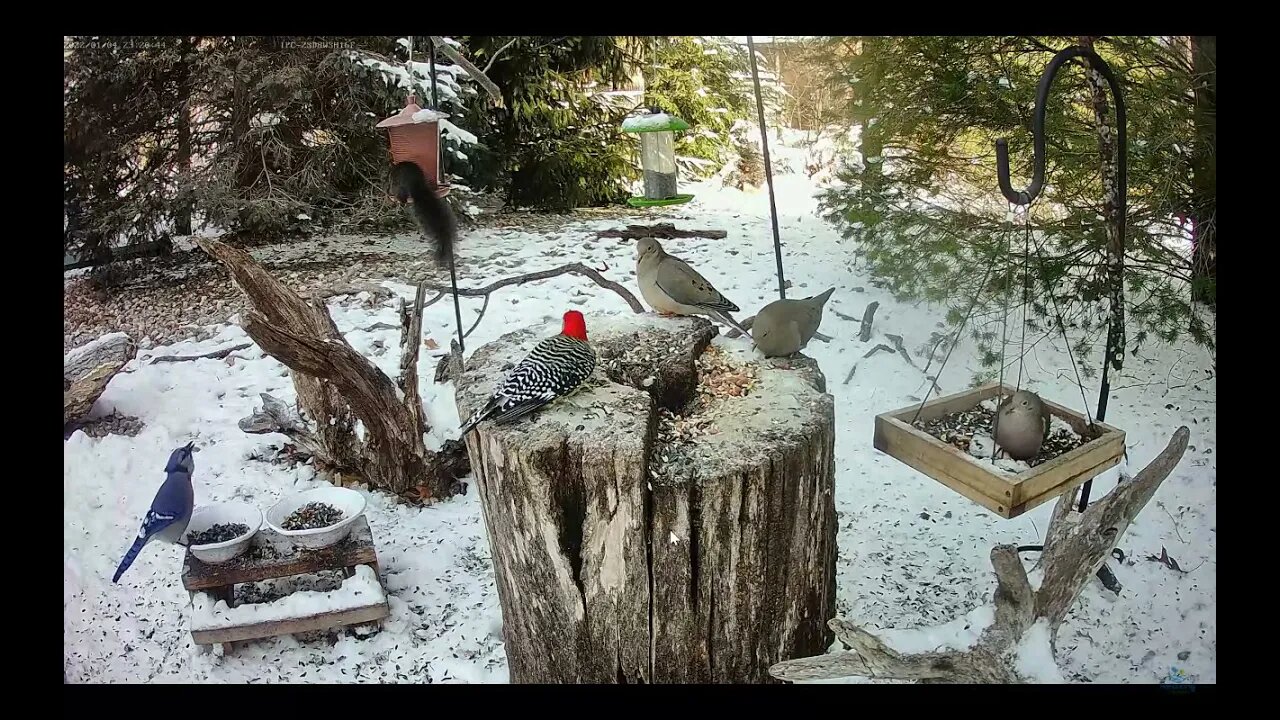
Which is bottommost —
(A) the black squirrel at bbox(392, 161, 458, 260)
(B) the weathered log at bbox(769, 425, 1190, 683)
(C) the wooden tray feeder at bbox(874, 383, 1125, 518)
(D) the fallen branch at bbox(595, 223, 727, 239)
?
(B) the weathered log at bbox(769, 425, 1190, 683)

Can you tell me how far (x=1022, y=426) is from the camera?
149cm

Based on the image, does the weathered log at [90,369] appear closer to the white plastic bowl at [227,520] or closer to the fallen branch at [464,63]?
the white plastic bowl at [227,520]

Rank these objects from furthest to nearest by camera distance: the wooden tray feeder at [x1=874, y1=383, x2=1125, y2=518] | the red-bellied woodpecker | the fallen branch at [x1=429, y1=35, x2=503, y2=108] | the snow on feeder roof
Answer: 1. the fallen branch at [x1=429, y1=35, x2=503, y2=108]
2. the snow on feeder roof
3. the red-bellied woodpecker
4. the wooden tray feeder at [x1=874, y1=383, x2=1125, y2=518]

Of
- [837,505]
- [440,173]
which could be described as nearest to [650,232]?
[440,173]

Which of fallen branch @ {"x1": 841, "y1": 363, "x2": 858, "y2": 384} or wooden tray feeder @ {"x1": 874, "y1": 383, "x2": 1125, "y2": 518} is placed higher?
fallen branch @ {"x1": 841, "y1": 363, "x2": 858, "y2": 384}

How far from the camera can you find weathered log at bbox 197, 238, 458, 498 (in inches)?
69.9

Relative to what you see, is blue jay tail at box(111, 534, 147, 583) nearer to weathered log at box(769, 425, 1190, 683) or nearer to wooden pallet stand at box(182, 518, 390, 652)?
wooden pallet stand at box(182, 518, 390, 652)

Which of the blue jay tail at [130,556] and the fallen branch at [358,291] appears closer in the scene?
the blue jay tail at [130,556]

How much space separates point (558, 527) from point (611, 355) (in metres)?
0.37

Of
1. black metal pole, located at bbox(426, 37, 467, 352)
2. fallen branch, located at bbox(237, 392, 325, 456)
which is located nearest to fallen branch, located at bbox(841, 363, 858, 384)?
black metal pole, located at bbox(426, 37, 467, 352)

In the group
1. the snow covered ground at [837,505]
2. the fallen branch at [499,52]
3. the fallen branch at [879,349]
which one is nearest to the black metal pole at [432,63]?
the fallen branch at [499,52]

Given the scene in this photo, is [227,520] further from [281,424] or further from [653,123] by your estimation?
[653,123]

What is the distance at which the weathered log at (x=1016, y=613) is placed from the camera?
159 cm
